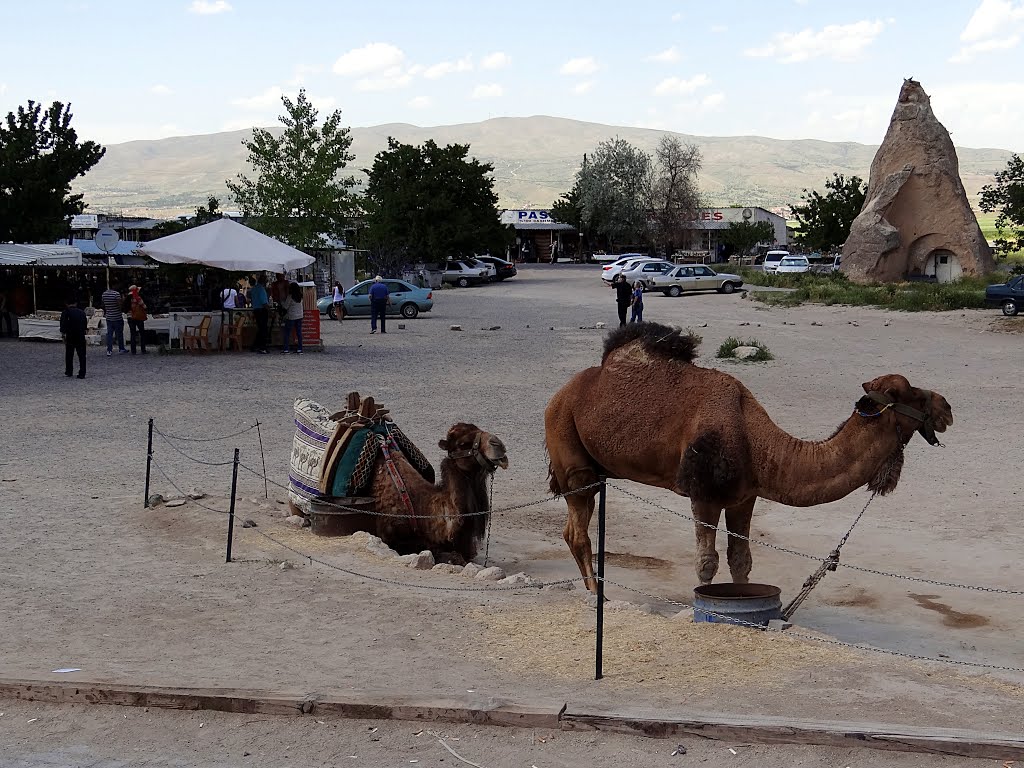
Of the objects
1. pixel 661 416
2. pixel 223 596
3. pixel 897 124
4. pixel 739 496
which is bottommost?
pixel 223 596

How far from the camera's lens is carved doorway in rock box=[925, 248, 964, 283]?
5247 cm

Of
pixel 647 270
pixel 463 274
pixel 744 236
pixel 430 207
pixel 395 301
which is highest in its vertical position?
pixel 430 207

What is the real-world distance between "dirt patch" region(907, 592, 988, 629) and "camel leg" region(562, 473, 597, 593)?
2724mm

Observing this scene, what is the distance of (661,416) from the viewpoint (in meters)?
9.03

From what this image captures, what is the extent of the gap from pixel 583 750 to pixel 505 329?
3030 centimetres

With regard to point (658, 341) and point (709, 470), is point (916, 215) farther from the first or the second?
point (709, 470)

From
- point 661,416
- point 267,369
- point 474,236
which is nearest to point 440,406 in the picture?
point 267,369

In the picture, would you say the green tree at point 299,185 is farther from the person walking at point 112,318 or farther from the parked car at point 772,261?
the parked car at point 772,261

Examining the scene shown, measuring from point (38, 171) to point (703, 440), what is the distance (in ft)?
111

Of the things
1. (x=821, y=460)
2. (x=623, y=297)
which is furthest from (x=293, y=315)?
(x=821, y=460)

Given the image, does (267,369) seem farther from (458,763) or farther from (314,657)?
(458,763)

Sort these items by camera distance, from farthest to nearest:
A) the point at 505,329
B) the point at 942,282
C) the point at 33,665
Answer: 1. the point at 942,282
2. the point at 505,329
3. the point at 33,665

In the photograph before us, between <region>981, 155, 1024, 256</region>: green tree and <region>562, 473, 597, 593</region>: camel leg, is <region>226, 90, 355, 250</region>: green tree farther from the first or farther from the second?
<region>562, 473, 597, 593</region>: camel leg

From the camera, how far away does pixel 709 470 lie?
8.55 metres
